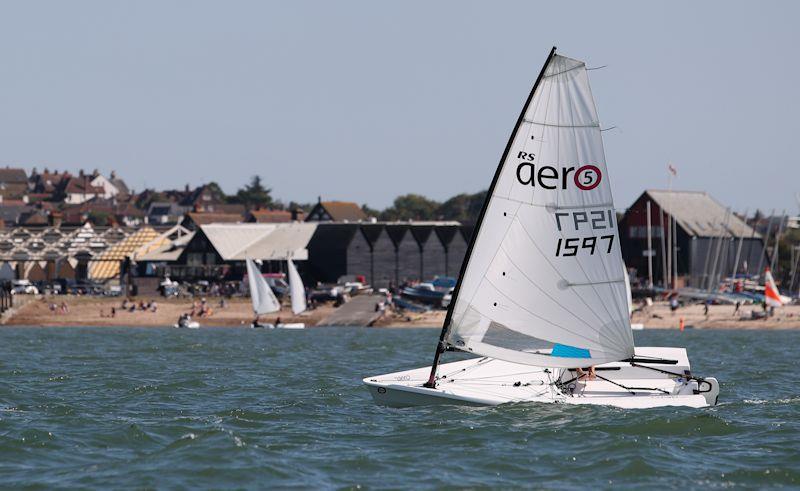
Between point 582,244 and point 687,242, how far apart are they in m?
79.8

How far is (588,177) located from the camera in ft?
83.3

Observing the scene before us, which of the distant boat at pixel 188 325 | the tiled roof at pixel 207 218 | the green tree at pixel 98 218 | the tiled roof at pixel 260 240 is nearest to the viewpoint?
the distant boat at pixel 188 325

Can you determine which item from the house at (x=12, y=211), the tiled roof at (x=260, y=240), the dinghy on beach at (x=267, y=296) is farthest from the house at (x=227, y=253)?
the house at (x=12, y=211)

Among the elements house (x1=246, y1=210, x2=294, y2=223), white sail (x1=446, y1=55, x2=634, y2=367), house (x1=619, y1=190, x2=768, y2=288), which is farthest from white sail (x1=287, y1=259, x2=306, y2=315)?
house (x1=246, y1=210, x2=294, y2=223)

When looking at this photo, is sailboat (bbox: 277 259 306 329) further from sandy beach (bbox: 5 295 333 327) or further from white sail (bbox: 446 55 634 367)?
white sail (bbox: 446 55 634 367)

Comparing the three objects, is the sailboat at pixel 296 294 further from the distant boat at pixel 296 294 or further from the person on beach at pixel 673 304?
the person on beach at pixel 673 304

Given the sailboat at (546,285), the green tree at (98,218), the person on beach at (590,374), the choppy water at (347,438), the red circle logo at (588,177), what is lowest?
the choppy water at (347,438)

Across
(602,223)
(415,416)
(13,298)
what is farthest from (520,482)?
A: (13,298)

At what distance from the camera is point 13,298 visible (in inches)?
3430

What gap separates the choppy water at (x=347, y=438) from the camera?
67.3ft

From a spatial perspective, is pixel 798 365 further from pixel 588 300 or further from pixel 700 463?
pixel 700 463

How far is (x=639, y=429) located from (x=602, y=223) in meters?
4.13

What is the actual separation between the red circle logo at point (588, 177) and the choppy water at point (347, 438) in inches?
176

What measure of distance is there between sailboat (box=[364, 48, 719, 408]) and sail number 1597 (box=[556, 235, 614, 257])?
20 mm
